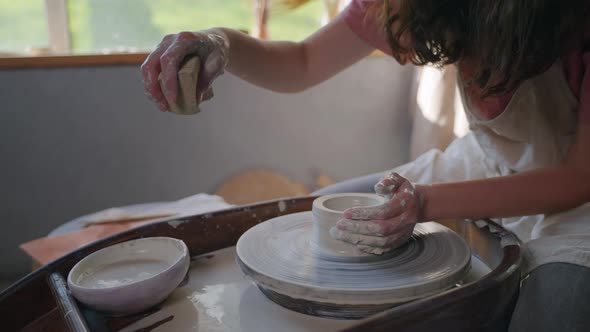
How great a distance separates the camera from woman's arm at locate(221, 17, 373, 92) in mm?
1171

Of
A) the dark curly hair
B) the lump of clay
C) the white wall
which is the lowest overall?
the white wall

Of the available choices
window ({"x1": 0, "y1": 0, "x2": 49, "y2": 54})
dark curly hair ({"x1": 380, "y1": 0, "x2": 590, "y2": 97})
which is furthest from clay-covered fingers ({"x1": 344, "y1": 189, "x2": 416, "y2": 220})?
window ({"x1": 0, "y1": 0, "x2": 49, "y2": 54})

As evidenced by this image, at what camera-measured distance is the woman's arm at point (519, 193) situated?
815mm

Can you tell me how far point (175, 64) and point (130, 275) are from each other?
310 mm

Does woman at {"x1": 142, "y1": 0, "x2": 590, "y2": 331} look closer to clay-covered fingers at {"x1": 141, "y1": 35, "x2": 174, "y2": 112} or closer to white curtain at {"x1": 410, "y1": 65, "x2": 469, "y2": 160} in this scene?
clay-covered fingers at {"x1": 141, "y1": 35, "x2": 174, "y2": 112}

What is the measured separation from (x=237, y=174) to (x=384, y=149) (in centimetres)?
69

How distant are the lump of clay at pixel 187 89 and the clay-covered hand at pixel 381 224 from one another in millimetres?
274

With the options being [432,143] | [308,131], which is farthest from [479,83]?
[308,131]

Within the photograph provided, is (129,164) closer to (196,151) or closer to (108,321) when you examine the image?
(196,151)

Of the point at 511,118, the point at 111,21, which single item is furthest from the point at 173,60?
the point at 111,21

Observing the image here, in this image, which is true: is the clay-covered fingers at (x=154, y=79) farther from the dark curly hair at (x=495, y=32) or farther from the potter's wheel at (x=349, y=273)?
the dark curly hair at (x=495, y=32)

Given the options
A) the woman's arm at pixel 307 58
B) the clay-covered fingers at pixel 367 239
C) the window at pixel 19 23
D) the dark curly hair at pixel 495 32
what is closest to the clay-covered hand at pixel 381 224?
the clay-covered fingers at pixel 367 239

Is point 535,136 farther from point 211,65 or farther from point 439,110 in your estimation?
point 439,110

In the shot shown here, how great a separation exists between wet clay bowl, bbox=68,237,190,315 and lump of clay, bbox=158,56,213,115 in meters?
0.20
